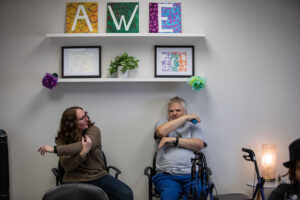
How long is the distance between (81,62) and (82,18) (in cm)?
50

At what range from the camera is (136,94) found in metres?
3.34

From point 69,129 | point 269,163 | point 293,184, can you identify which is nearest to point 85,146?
point 69,129

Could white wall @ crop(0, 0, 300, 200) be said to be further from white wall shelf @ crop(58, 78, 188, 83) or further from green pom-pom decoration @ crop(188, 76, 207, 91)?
green pom-pom decoration @ crop(188, 76, 207, 91)

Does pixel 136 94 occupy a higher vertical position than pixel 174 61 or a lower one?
lower

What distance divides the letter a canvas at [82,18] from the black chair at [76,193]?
6.48 feet

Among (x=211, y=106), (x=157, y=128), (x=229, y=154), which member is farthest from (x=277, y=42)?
(x=157, y=128)

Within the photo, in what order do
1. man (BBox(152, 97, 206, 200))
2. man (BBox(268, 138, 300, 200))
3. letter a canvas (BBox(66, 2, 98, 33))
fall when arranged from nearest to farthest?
man (BBox(268, 138, 300, 200)), man (BBox(152, 97, 206, 200)), letter a canvas (BBox(66, 2, 98, 33))

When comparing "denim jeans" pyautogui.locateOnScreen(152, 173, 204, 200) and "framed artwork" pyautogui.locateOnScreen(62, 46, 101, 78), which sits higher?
"framed artwork" pyautogui.locateOnScreen(62, 46, 101, 78)

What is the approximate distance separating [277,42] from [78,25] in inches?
91.1

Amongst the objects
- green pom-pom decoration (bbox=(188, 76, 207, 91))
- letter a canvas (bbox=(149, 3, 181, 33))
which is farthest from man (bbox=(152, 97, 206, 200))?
letter a canvas (bbox=(149, 3, 181, 33))

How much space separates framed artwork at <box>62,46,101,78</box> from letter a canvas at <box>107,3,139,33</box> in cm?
30

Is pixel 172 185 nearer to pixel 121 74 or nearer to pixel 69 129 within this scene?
pixel 69 129

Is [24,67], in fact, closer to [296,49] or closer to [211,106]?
[211,106]

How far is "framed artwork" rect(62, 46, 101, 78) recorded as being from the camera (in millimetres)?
3275
